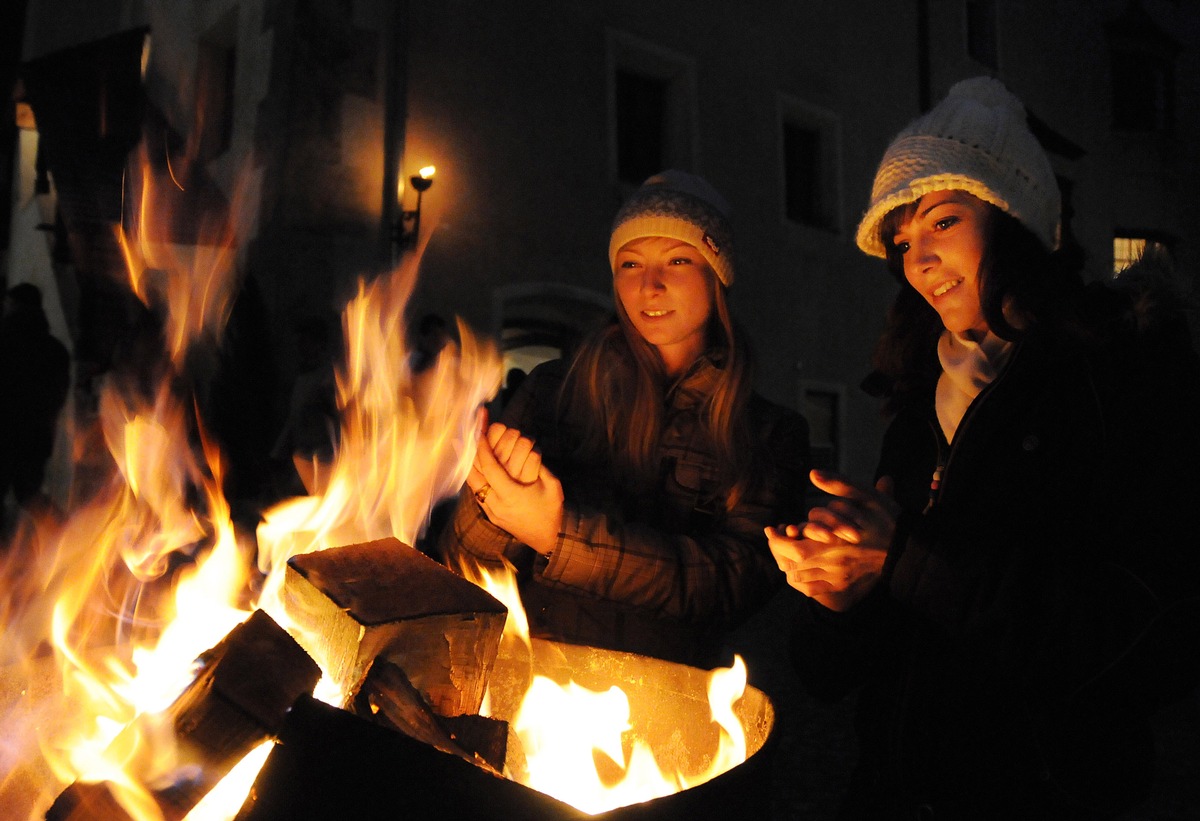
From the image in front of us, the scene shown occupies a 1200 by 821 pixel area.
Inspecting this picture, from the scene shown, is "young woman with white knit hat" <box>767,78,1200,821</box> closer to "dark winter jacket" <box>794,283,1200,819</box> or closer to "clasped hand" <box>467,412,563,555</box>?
"dark winter jacket" <box>794,283,1200,819</box>

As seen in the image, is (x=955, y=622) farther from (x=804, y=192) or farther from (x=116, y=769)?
(x=804, y=192)

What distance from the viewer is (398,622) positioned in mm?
1464

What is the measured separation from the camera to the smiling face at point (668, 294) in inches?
95.2

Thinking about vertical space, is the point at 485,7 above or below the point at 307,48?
above

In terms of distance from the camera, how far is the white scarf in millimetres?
1742

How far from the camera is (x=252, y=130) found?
7.54 meters

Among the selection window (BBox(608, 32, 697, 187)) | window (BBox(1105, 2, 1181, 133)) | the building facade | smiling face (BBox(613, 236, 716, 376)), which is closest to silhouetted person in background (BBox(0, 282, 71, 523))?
the building facade

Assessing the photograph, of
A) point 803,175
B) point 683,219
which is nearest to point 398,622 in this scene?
point 683,219

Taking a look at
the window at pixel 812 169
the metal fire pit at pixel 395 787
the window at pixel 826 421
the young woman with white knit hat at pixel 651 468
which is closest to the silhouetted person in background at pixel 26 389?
the young woman with white knit hat at pixel 651 468

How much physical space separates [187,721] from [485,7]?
8.55 metres

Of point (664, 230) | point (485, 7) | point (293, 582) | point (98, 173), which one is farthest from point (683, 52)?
point (293, 582)

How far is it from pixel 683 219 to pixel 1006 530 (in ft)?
4.59

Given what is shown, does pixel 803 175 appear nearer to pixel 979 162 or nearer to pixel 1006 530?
pixel 979 162

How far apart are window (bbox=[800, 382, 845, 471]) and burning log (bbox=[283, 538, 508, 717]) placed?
33.4 ft
